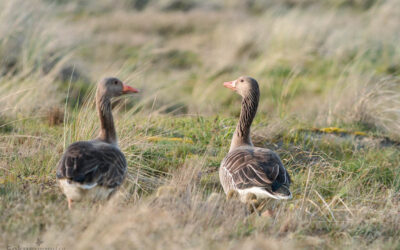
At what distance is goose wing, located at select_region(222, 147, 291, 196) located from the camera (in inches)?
204

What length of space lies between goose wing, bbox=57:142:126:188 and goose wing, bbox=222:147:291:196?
115 centimetres

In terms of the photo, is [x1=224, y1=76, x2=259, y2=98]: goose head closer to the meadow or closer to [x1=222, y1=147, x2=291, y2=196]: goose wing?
the meadow

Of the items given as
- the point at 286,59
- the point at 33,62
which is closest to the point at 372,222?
the point at 33,62

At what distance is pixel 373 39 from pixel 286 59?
3038mm

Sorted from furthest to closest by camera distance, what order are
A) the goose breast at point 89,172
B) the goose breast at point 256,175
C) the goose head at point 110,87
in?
1. the goose head at point 110,87
2. the goose breast at point 256,175
3. the goose breast at point 89,172

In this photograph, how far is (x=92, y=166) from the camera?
4.89m

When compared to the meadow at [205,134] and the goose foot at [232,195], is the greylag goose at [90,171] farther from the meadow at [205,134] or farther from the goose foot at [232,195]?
the goose foot at [232,195]

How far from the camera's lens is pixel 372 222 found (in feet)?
17.1

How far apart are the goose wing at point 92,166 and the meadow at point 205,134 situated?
23 centimetres

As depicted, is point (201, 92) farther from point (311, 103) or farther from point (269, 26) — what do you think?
point (269, 26)

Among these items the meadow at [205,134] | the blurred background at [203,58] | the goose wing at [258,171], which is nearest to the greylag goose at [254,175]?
the goose wing at [258,171]

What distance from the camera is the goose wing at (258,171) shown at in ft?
17.0

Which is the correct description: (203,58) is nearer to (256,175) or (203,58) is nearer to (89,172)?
(256,175)

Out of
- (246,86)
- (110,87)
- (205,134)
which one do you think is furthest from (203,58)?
(110,87)
